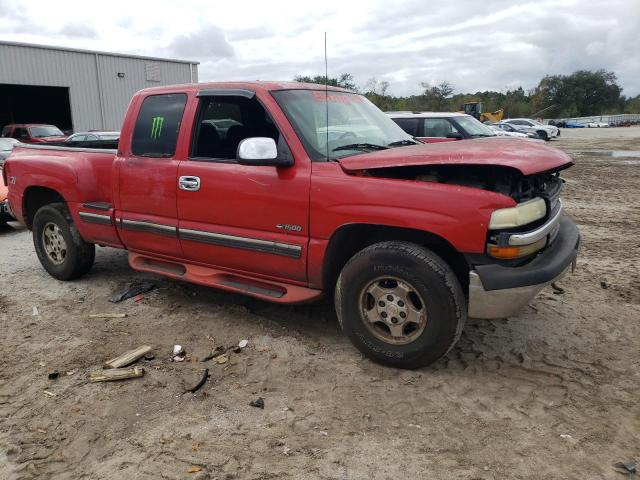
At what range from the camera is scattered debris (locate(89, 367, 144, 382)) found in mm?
3500

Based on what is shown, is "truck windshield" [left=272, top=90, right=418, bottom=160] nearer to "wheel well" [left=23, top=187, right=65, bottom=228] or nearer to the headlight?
the headlight

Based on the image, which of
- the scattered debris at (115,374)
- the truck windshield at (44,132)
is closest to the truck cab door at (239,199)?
the scattered debris at (115,374)

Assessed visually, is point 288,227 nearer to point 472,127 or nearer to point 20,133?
point 472,127

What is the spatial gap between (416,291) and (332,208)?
775 mm

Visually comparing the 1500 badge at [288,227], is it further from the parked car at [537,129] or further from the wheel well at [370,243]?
the parked car at [537,129]

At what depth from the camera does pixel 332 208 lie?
3.54 metres

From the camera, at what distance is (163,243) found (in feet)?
15.0

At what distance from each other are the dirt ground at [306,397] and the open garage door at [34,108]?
1172 inches

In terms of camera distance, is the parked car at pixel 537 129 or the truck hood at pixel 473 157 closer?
the truck hood at pixel 473 157

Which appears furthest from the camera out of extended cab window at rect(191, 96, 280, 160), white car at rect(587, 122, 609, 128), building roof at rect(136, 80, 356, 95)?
white car at rect(587, 122, 609, 128)

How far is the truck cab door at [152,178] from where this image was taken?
173 inches

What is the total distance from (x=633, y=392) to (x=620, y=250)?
3.62 metres

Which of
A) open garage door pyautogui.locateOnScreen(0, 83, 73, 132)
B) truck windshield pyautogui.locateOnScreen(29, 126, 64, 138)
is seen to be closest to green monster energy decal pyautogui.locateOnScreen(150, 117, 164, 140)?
truck windshield pyautogui.locateOnScreen(29, 126, 64, 138)

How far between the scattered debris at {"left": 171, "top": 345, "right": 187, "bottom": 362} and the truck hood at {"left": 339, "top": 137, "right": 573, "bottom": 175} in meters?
1.77
